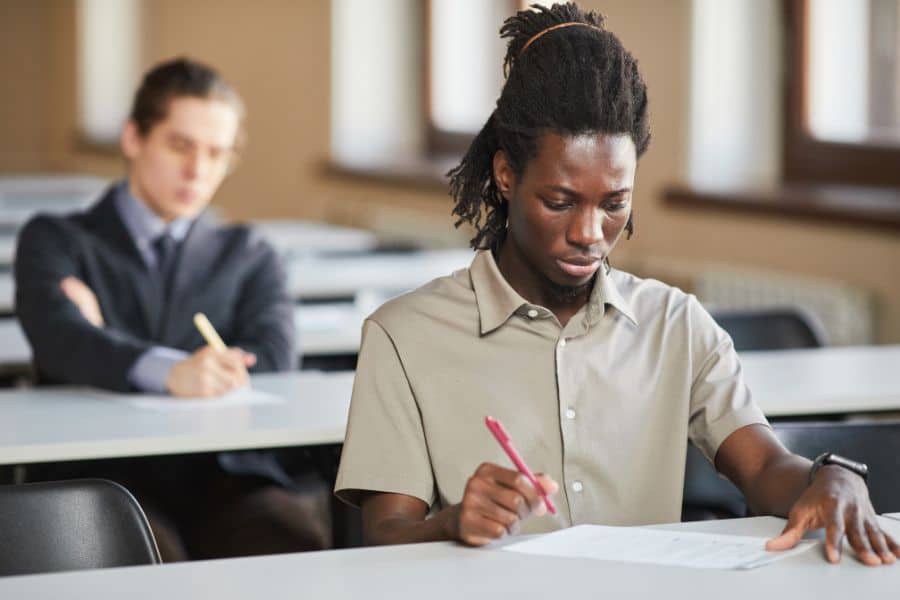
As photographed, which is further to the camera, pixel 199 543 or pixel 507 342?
pixel 199 543

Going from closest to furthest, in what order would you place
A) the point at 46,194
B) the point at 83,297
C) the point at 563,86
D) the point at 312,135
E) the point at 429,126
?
the point at 563,86, the point at 83,297, the point at 429,126, the point at 312,135, the point at 46,194

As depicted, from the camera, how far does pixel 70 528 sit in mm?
1711

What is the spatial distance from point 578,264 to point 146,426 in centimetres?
96

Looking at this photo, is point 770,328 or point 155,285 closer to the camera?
point 155,285

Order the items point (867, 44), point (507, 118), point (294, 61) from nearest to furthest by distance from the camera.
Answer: point (507, 118)
point (867, 44)
point (294, 61)

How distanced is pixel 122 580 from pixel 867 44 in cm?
369

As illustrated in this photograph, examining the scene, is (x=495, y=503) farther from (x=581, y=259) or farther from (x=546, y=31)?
(x=546, y=31)

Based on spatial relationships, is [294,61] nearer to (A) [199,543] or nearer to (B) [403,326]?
(A) [199,543]

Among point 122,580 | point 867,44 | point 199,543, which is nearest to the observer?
point 122,580

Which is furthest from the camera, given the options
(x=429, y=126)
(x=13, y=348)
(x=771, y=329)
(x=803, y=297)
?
(x=429, y=126)

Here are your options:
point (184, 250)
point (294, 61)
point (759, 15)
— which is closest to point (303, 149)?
point (294, 61)

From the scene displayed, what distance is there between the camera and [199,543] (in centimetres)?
259

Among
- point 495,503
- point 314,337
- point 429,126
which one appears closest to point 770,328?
point 314,337

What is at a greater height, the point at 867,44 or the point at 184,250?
the point at 867,44
